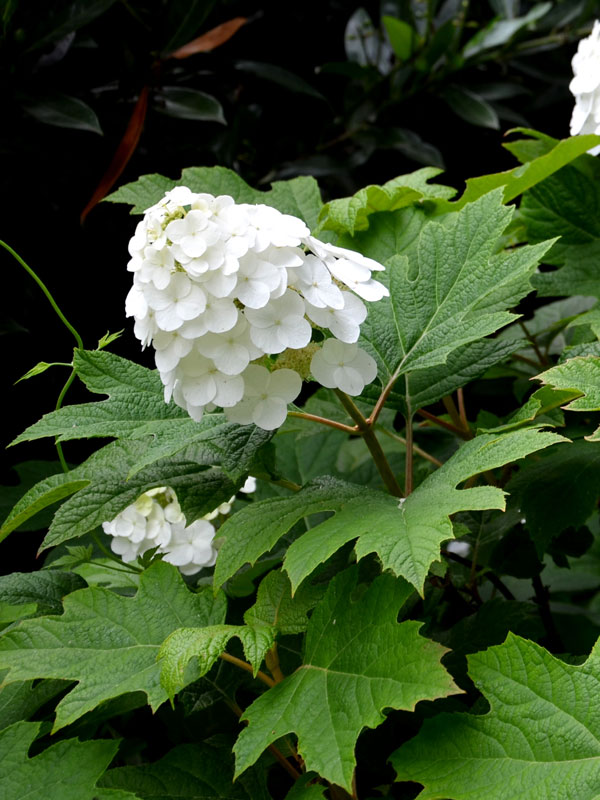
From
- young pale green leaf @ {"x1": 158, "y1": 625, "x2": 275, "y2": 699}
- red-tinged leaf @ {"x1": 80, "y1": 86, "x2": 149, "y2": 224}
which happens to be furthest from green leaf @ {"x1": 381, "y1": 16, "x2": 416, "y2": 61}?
young pale green leaf @ {"x1": 158, "y1": 625, "x2": 275, "y2": 699}

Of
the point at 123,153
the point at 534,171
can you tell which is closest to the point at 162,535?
the point at 534,171

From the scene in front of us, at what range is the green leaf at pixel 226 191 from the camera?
125cm

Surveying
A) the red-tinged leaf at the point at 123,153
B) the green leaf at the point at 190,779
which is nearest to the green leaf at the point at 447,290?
the green leaf at the point at 190,779

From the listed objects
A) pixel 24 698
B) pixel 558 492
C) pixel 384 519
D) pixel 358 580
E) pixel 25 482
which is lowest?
pixel 25 482

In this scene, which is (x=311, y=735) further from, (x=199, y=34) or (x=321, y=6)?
(x=321, y=6)

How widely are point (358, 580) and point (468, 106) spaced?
1745 mm

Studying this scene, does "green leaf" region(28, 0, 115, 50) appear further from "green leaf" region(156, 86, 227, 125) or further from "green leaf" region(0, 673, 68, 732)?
"green leaf" region(0, 673, 68, 732)

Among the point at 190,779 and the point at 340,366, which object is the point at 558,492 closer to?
the point at 340,366

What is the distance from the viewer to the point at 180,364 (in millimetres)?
842

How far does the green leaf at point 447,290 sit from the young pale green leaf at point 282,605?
0.28m

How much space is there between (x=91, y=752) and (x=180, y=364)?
0.45 meters

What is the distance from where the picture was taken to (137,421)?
0.93 m

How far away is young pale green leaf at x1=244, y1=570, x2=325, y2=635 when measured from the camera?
91cm

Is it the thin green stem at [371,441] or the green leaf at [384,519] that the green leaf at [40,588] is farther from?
the thin green stem at [371,441]
